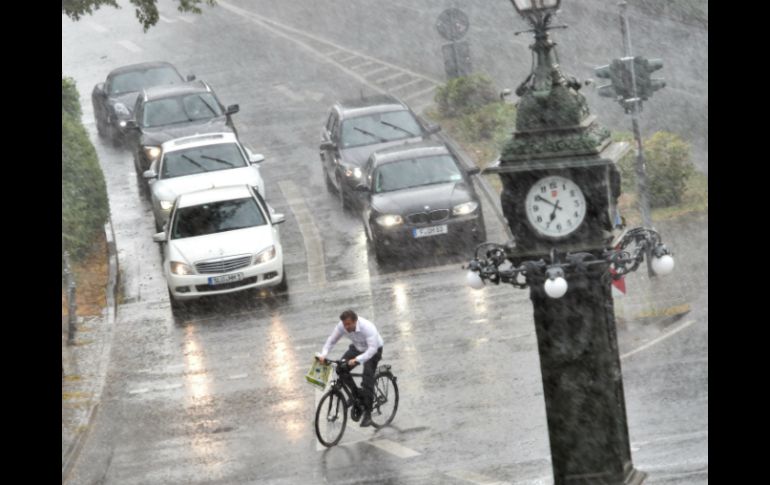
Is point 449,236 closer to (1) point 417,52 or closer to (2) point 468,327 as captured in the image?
(2) point 468,327

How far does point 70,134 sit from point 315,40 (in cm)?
1794

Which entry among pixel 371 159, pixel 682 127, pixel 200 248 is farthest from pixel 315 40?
pixel 200 248

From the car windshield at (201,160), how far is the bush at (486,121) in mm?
6560

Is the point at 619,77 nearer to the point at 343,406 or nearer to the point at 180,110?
the point at 343,406

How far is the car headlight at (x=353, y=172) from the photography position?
1016 inches

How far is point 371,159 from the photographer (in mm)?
24547

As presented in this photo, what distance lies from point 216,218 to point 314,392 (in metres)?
5.54

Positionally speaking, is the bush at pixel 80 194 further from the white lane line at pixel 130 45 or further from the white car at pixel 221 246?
the white lane line at pixel 130 45

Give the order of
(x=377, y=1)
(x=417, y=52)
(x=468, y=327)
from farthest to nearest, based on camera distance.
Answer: (x=377, y=1) → (x=417, y=52) → (x=468, y=327)

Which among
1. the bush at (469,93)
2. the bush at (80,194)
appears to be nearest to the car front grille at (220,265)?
the bush at (80,194)

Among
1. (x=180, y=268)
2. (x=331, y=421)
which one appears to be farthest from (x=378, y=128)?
(x=331, y=421)

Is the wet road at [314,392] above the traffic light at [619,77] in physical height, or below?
below

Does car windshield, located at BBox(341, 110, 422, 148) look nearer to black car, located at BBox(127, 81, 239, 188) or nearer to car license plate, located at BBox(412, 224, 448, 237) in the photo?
black car, located at BBox(127, 81, 239, 188)

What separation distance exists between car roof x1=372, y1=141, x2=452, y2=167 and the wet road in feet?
4.94
